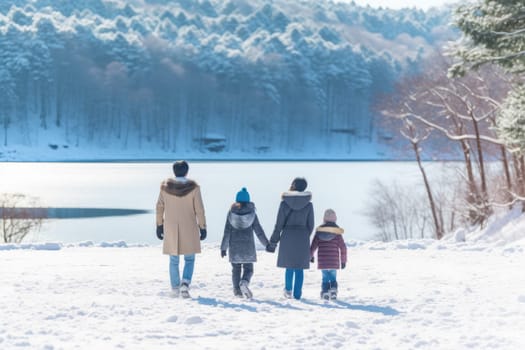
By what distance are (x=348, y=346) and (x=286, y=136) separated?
108223 millimetres

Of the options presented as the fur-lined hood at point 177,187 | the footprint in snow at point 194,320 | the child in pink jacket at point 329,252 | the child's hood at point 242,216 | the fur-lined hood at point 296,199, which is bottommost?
the footprint in snow at point 194,320

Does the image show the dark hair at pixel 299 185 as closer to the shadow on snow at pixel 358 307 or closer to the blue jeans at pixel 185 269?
the shadow on snow at pixel 358 307

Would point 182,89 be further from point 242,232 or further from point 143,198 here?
point 242,232

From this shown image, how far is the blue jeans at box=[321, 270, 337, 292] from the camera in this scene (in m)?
9.86

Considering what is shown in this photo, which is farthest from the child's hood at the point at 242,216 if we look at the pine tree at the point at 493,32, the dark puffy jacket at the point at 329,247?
the pine tree at the point at 493,32

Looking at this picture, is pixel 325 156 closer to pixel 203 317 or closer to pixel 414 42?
pixel 414 42

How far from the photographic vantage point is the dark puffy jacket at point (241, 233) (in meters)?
9.73

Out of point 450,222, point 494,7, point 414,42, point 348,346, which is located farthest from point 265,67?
point 348,346

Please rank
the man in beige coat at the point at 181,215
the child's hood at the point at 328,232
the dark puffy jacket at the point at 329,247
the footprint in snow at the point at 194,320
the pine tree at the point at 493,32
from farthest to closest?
the pine tree at the point at 493,32 < the child's hood at the point at 328,232 < the dark puffy jacket at the point at 329,247 < the man in beige coat at the point at 181,215 < the footprint in snow at the point at 194,320

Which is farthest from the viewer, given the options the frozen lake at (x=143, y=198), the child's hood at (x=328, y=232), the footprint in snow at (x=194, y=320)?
the frozen lake at (x=143, y=198)

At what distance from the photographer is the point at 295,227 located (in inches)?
386

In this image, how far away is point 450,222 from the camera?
30328 mm

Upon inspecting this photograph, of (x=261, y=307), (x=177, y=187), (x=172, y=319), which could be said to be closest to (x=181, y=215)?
(x=177, y=187)

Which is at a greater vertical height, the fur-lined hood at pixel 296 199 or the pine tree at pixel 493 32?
the pine tree at pixel 493 32
